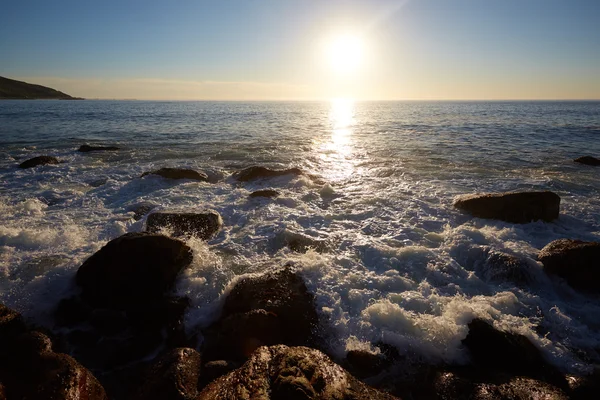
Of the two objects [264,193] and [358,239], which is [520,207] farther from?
[264,193]

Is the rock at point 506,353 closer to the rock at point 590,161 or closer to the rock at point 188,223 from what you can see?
the rock at point 188,223

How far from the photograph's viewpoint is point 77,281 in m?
6.59

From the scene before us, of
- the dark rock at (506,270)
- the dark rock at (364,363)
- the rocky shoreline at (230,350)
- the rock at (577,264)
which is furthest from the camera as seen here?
the dark rock at (506,270)

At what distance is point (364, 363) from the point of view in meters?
4.90

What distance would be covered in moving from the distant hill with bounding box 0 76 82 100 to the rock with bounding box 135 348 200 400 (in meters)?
163

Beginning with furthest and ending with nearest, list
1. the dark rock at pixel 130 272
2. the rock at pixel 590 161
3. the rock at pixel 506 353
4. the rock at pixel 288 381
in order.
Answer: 1. the rock at pixel 590 161
2. the dark rock at pixel 130 272
3. the rock at pixel 506 353
4. the rock at pixel 288 381

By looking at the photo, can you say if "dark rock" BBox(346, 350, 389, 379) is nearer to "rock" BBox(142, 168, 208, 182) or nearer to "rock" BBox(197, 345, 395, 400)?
"rock" BBox(197, 345, 395, 400)

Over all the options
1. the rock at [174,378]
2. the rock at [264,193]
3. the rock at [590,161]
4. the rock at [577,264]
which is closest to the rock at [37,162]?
the rock at [264,193]

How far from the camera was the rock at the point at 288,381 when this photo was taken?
3420 mm

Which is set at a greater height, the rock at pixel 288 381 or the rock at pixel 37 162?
the rock at pixel 37 162

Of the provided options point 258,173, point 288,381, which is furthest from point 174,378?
point 258,173

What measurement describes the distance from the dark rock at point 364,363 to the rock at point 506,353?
1.42 metres

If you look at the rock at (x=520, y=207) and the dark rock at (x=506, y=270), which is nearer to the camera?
the dark rock at (x=506, y=270)

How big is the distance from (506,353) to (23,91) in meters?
184
